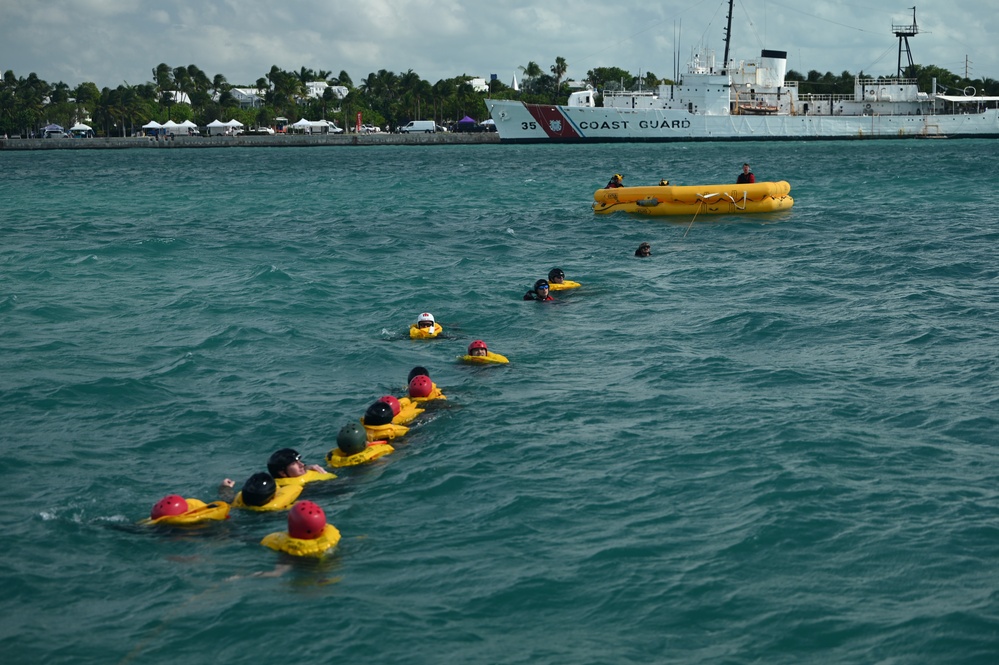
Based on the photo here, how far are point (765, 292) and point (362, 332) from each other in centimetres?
774

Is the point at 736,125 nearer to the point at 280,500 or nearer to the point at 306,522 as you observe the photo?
the point at 280,500

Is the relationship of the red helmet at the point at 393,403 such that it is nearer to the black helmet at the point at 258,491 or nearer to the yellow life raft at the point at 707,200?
the black helmet at the point at 258,491

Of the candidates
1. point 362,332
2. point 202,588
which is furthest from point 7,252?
point 202,588

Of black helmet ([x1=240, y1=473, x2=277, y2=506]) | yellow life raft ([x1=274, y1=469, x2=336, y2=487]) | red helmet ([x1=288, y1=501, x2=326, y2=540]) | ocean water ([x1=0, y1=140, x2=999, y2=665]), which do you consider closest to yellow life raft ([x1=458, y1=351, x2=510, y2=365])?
ocean water ([x1=0, y1=140, x2=999, y2=665])

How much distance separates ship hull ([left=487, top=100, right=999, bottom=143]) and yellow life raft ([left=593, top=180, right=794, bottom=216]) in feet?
201

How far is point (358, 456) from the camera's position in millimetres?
11250

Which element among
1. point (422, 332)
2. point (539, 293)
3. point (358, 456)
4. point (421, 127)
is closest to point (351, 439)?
point (358, 456)

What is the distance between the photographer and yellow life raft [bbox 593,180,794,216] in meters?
31.6

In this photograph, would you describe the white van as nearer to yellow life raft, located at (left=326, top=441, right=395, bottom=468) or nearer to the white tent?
the white tent

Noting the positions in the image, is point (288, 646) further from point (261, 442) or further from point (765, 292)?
point (765, 292)

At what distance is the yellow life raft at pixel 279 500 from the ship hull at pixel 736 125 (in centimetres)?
8492

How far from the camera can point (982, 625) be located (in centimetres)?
780

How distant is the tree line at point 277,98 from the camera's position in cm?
12950

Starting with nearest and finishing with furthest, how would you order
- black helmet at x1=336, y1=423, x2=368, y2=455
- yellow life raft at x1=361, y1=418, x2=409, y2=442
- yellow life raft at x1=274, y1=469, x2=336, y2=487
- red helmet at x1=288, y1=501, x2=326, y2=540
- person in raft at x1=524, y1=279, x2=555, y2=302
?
red helmet at x1=288, y1=501, x2=326, y2=540 < yellow life raft at x1=274, y1=469, x2=336, y2=487 < black helmet at x1=336, y1=423, x2=368, y2=455 < yellow life raft at x1=361, y1=418, x2=409, y2=442 < person in raft at x1=524, y1=279, x2=555, y2=302
